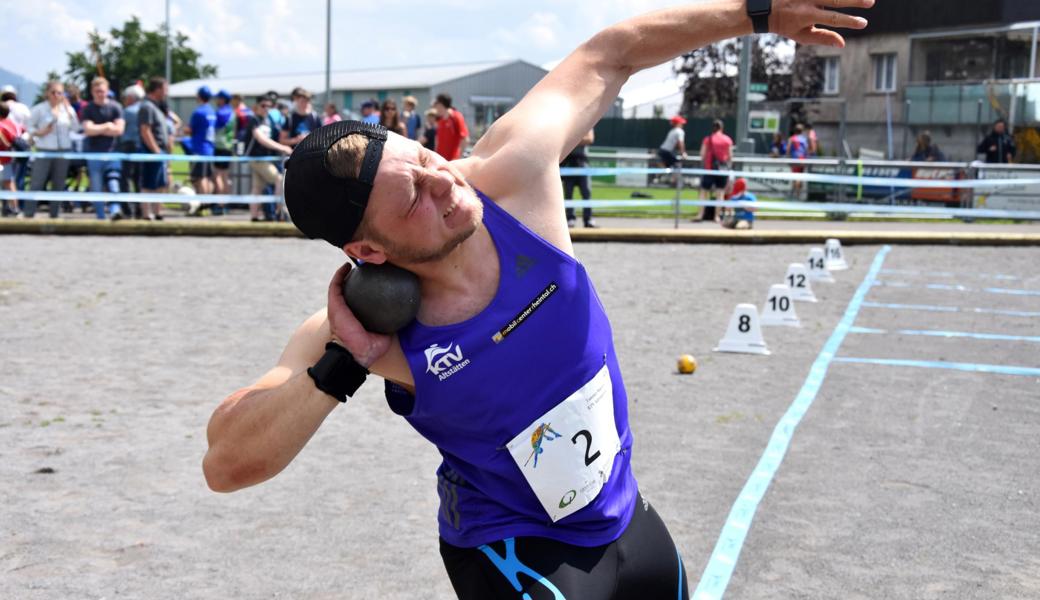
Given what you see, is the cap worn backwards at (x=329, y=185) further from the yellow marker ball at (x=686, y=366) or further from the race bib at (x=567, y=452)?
the yellow marker ball at (x=686, y=366)

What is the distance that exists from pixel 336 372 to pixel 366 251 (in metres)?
0.26

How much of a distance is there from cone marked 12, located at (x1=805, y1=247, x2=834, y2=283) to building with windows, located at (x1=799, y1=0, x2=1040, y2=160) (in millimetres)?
20534

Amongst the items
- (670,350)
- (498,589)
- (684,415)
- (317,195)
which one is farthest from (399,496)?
(670,350)

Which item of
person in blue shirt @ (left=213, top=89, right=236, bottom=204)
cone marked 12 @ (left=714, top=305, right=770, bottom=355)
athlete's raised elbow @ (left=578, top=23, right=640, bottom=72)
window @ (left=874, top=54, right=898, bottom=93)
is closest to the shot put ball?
athlete's raised elbow @ (left=578, top=23, right=640, bottom=72)

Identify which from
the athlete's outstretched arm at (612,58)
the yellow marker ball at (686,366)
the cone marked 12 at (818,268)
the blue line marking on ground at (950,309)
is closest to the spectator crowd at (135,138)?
the cone marked 12 at (818,268)

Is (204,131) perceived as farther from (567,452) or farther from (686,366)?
(567,452)

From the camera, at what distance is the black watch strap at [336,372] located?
2389mm

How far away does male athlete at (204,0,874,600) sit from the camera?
7.82ft

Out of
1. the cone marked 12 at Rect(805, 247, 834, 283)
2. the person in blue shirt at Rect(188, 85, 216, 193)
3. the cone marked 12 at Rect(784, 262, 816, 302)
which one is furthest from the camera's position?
the person in blue shirt at Rect(188, 85, 216, 193)

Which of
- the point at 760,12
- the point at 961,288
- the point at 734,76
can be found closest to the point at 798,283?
the point at 961,288

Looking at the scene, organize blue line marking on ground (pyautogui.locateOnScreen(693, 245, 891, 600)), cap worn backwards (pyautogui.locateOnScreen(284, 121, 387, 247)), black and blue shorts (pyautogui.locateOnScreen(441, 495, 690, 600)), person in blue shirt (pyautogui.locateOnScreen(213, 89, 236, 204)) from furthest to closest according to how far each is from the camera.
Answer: person in blue shirt (pyautogui.locateOnScreen(213, 89, 236, 204)), blue line marking on ground (pyautogui.locateOnScreen(693, 245, 891, 600)), black and blue shorts (pyautogui.locateOnScreen(441, 495, 690, 600)), cap worn backwards (pyautogui.locateOnScreen(284, 121, 387, 247))

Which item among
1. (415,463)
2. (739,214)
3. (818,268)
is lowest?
(415,463)

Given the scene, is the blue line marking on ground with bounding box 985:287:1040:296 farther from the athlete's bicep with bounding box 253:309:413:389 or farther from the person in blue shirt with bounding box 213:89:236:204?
the person in blue shirt with bounding box 213:89:236:204

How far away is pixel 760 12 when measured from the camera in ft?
9.21
